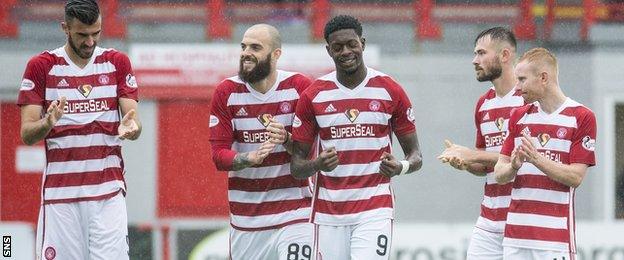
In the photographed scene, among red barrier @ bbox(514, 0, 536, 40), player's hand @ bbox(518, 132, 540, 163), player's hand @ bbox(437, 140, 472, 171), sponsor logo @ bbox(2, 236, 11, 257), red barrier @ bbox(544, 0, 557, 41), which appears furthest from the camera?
red barrier @ bbox(514, 0, 536, 40)

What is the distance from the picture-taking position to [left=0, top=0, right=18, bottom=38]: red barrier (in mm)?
15602

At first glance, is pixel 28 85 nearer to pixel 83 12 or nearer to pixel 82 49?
pixel 82 49

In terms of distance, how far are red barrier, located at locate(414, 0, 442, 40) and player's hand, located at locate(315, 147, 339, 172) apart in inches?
366

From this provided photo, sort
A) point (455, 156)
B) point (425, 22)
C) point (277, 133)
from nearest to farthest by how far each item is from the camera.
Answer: point (277, 133)
point (455, 156)
point (425, 22)

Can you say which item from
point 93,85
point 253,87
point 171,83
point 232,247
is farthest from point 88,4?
point 171,83

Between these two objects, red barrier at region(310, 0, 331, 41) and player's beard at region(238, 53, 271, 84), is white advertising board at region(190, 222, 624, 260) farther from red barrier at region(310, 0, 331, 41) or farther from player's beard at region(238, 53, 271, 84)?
red barrier at region(310, 0, 331, 41)

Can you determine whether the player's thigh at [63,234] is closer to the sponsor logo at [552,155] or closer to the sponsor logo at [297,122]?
the sponsor logo at [297,122]

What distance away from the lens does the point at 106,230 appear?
6930 millimetres

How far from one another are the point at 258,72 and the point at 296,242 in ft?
2.87

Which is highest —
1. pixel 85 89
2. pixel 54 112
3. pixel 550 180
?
pixel 85 89

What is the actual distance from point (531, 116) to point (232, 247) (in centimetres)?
173

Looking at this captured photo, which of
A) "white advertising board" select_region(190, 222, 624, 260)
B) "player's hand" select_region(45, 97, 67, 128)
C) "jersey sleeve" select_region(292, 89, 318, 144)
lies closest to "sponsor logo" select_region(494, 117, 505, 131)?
"jersey sleeve" select_region(292, 89, 318, 144)

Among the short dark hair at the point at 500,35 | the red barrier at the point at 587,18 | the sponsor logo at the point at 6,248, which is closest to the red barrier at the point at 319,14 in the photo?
the red barrier at the point at 587,18

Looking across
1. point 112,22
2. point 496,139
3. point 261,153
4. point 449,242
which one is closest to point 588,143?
point 496,139
